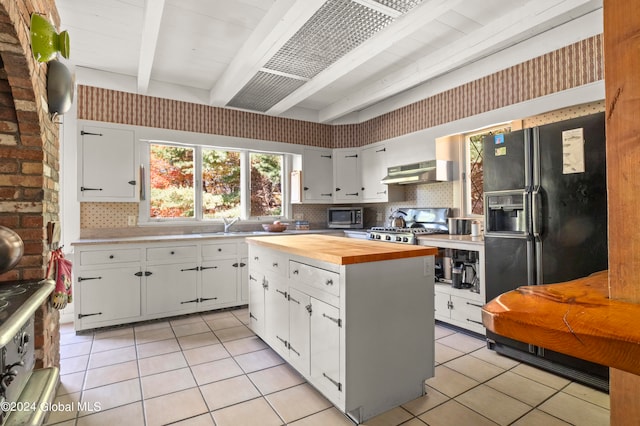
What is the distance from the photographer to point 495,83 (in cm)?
348

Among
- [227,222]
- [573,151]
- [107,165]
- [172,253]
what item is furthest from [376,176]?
[107,165]

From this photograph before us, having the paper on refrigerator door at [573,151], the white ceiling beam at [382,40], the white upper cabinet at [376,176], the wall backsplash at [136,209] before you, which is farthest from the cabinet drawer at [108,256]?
the paper on refrigerator door at [573,151]

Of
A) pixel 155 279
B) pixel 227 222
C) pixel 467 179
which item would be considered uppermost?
pixel 467 179

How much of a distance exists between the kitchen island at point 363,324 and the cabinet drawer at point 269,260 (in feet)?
0.68

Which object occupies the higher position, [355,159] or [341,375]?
[355,159]

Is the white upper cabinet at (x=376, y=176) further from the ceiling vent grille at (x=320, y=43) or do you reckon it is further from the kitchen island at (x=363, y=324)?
the kitchen island at (x=363, y=324)

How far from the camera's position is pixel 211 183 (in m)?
4.72

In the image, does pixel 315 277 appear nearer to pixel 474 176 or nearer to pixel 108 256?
pixel 108 256

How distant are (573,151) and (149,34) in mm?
3289

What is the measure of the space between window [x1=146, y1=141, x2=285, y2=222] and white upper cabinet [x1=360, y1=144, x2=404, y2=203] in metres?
1.27

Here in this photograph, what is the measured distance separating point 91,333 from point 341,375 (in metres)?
2.80

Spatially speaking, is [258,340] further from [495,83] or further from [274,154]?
[495,83]

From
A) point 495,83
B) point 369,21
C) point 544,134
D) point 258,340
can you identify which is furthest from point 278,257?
point 495,83

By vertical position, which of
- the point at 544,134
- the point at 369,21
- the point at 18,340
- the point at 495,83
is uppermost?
the point at 369,21
